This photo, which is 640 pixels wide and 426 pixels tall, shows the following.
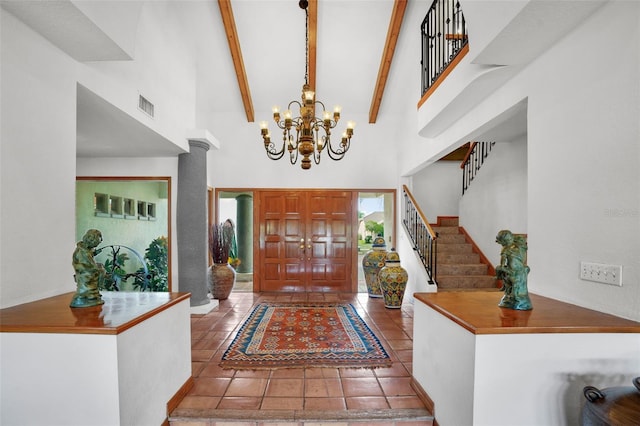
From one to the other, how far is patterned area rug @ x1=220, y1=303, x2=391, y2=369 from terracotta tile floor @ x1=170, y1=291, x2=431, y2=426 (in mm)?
113

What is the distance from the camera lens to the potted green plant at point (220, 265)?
530cm

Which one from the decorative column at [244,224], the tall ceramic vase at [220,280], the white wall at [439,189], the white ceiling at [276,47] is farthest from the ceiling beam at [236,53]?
the white wall at [439,189]

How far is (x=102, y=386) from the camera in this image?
5.16ft

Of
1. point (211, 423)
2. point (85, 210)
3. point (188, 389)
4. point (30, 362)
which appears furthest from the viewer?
point (85, 210)

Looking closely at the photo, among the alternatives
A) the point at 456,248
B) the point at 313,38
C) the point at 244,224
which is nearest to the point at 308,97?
the point at 313,38

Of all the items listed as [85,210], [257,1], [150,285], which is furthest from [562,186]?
[85,210]

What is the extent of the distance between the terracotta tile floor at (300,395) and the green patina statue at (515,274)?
Result: 95 cm

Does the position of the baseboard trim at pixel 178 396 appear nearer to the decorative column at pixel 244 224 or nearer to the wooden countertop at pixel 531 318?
the wooden countertop at pixel 531 318

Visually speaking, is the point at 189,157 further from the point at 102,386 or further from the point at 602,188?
the point at 602,188

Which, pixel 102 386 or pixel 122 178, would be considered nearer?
pixel 102 386

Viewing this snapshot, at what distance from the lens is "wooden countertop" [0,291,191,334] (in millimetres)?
1547

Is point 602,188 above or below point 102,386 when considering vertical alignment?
above

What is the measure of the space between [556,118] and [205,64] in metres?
4.81

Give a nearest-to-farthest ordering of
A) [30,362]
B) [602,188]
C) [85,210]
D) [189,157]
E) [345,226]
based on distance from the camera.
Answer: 1. [30,362]
2. [602,188]
3. [189,157]
4. [85,210]
5. [345,226]
